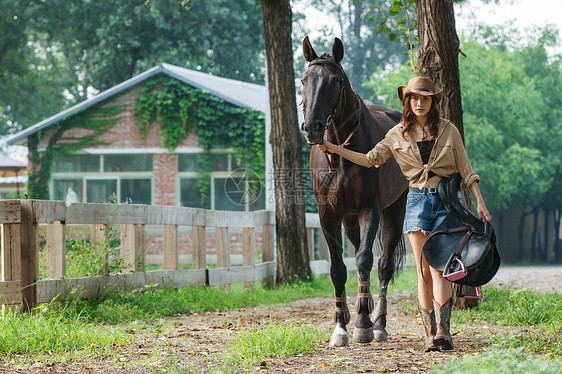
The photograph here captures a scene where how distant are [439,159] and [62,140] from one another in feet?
67.2

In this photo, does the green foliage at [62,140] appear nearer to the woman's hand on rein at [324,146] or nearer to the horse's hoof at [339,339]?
the woman's hand on rein at [324,146]

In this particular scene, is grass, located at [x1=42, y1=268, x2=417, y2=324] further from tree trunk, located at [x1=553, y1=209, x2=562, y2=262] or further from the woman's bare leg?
tree trunk, located at [x1=553, y1=209, x2=562, y2=262]

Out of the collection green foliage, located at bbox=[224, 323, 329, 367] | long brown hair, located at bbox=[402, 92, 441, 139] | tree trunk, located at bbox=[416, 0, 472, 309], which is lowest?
green foliage, located at bbox=[224, 323, 329, 367]

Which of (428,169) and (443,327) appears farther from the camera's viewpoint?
(428,169)

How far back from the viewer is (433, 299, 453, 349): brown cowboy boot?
5645 millimetres

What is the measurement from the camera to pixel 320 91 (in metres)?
6.03

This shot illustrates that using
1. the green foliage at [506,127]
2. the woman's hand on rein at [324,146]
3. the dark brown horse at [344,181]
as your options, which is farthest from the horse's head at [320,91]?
the green foliage at [506,127]

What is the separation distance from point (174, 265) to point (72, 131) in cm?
1568

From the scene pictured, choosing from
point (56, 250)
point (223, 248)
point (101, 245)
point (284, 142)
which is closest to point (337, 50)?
point (56, 250)

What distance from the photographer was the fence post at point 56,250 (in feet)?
25.6

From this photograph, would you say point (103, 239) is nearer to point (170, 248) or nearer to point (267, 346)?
point (170, 248)

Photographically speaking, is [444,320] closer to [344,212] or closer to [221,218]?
[344,212]

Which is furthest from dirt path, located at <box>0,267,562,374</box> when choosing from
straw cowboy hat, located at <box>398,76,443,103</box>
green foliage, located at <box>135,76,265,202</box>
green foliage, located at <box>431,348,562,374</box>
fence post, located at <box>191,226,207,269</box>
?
green foliage, located at <box>135,76,265,202</box>

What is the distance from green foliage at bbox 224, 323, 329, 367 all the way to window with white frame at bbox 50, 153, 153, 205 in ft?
61.2
